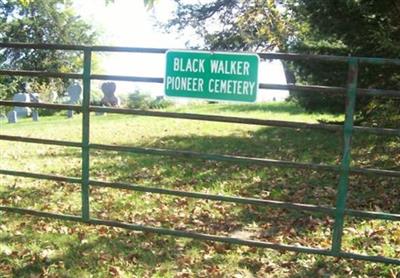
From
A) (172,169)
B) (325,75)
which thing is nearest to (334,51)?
(325,75)

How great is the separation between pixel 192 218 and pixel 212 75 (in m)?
2.23

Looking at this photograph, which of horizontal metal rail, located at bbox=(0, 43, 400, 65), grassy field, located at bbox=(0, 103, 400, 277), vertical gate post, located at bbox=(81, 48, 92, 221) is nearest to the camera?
horizontal metal rail, located at bbox=(0, 43, 400, 65)

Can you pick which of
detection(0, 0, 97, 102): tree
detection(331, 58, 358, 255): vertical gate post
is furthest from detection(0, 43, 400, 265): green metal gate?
detection(0, 0, 97, 102): tree

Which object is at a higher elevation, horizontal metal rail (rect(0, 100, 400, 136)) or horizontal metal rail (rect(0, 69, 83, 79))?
horizontal metal rail (rect(0, 69, 83, 79))

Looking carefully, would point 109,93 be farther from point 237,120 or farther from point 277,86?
point 277,86

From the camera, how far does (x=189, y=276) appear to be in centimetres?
498

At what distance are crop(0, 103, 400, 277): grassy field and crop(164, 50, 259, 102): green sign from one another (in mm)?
1617

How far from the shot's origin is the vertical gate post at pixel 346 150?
4648 millimetres

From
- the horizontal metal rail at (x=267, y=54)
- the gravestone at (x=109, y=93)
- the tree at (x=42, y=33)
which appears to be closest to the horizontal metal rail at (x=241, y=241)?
the horizontal metal rail at (x=267, y=54)

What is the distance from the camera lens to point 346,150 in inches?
189

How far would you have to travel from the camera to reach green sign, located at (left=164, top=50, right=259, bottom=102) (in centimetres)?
490

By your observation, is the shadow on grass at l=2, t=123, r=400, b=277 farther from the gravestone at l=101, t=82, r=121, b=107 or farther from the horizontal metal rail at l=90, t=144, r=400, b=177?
the gravestone at l=101, t=82, r=121, b=107

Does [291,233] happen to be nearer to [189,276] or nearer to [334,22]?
[189,276]

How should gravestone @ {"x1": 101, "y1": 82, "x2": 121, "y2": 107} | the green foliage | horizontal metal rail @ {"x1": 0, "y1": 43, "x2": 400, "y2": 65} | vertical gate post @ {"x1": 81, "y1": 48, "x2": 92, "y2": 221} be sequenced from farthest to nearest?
gravestone @ {"x1": 101, "y1": 82, "x2": 121, "y2": 107} < the green foliage < vertical gate post @ {"x1": 81, "y1": 48, "x2": 92, "y2": 221} < horizontal metal rail @ {"x1": 0, "y1": 43, "x2": 400, "y2": 65}
